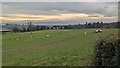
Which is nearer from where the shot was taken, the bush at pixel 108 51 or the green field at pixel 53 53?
the bush at pixel 108 51

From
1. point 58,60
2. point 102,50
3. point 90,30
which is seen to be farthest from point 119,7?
point 90,30

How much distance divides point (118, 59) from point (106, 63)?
0.49 meters

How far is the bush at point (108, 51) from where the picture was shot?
958cm

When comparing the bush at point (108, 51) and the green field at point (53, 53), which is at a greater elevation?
the bush at point (108, 51)

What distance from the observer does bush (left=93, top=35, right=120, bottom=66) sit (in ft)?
31.4

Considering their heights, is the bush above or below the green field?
above

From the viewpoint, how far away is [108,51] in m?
9.77

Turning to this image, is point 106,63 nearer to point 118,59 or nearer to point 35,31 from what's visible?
point 118,59

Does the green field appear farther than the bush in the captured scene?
Yes

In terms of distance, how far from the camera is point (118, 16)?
12.3 metres

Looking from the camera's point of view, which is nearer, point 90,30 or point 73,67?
point 73,67

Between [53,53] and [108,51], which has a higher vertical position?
[108,51]

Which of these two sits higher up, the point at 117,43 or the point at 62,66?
the point at 117,43

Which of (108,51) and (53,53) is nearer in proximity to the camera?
(108,51)
